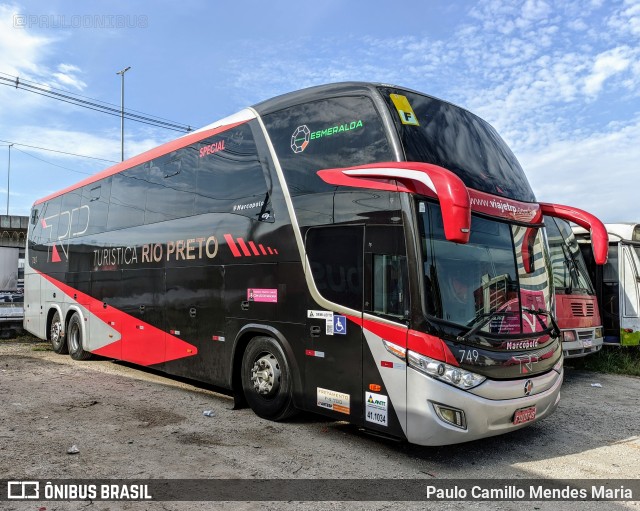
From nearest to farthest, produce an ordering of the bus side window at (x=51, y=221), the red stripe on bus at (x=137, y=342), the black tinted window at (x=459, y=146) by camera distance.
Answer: the black tinted window at (x=459, y=146) → the red stripe on bus at (x=137, y=342) → the bus side window at (x=51, y=221)

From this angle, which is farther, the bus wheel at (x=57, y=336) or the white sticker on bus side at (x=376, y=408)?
the bus wheel at (x=57, y=336)

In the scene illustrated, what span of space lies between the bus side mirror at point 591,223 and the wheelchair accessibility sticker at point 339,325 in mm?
2988

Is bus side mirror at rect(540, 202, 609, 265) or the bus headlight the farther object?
bus side mirror at rect(540, 202, 609, 265)

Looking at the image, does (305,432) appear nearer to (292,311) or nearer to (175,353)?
(292,311)

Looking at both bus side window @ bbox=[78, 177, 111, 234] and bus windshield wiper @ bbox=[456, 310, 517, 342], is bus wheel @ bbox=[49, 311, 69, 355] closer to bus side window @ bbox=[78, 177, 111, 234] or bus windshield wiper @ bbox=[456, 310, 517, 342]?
bus side window @ bbox=[78, 177, 111, 234]

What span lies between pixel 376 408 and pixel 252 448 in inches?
57.2

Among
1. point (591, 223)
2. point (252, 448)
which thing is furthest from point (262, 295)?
point (591, 223)

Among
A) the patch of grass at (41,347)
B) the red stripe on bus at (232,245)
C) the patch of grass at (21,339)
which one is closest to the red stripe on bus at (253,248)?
the red stripe on bus at (232,245)

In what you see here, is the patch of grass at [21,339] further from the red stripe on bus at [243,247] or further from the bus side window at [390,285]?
the bus side window at [390,285]

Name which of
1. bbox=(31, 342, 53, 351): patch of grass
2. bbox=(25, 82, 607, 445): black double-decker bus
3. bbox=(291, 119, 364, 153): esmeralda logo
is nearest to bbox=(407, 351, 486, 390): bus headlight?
bbox=(25, 82, 607, 445): black double-decker bus

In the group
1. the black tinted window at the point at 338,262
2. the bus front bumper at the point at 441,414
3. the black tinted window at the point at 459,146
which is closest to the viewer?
the bus front bumper at the point at 441,414

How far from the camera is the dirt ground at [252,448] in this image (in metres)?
5.01

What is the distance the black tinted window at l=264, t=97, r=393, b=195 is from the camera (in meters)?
5.79

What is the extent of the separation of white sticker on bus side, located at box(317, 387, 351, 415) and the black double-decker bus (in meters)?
0.02
